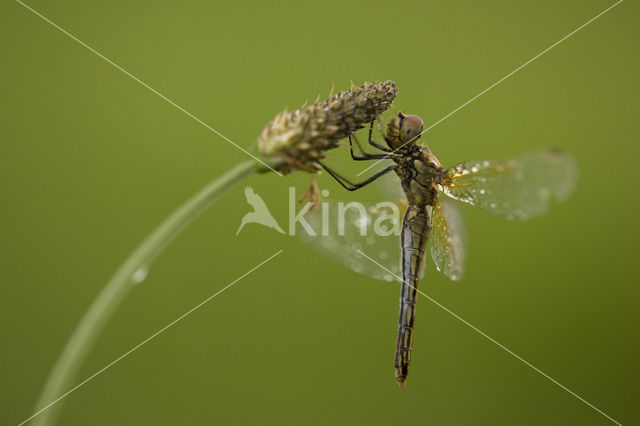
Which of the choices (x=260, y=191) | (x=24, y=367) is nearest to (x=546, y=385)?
(x=260, y=191)

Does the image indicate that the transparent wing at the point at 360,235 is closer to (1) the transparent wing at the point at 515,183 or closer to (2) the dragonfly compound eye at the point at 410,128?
(1) the transparent wing at the point at 515,183

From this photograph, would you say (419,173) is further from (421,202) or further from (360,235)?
→ (360,235)

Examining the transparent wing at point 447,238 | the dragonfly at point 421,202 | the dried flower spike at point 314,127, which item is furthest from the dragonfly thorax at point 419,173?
the dried flower spike at point 314,127

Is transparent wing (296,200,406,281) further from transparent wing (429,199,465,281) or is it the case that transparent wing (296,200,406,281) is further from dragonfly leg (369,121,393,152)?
dragonfly leg (369,121,393,152)

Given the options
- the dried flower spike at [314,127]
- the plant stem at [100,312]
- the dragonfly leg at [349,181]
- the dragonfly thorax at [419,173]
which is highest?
the dragonfly thorax at [419,173]

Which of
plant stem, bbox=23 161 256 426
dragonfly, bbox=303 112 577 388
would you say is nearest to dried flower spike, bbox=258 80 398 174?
plant stem, bbox=23 161 256 426

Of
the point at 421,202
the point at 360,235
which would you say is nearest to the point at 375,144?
the point at 421,202
